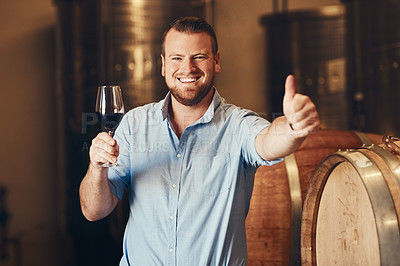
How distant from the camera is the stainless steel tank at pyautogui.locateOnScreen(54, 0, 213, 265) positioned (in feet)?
9.05

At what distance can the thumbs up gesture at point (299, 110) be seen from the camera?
1068mm

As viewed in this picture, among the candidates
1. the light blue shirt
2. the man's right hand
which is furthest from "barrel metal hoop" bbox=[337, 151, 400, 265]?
the man's right hand

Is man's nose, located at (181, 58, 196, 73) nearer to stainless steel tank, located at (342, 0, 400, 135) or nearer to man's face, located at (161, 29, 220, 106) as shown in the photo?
man's face, located at (161, 29, 220, 106)

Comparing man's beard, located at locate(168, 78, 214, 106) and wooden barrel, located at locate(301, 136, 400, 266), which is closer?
wooden barrel, located at locate(301, 136, 400, 266)

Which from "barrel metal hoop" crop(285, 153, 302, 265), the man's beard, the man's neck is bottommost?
"barrel metal hoop" crop(285, 153, 302, 265)

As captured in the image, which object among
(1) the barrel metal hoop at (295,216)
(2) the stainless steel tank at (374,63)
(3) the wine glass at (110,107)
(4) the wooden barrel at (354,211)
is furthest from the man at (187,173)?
(2) the stainless steel tank at (374,63)

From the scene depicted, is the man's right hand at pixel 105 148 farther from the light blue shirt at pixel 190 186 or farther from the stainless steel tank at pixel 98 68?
the stainless steel tank at pixel 98 68

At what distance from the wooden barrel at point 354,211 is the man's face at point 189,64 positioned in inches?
20.0

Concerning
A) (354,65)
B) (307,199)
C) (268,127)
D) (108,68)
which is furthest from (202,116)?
(354,65)

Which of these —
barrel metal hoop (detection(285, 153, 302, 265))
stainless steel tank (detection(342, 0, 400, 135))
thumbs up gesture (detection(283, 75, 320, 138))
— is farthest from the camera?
stainless steel tank (detection(342, 0, 400, 135))

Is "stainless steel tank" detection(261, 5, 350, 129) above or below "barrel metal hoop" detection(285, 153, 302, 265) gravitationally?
above

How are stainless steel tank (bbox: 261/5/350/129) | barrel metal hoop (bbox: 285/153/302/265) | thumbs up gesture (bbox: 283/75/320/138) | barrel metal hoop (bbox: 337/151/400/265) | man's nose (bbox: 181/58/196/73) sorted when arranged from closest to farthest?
1. thumbs up gesture (bbox: 283/75/320/138)
2. barrel metal hoop (bbox: 337/151/400/265)
3. man's nose (bbox: 181/58/196/73)
4. barrel metal hoop (bbox: 285/153/302/265)
5. stainless steel tank (bbox: 261/5/350/129)

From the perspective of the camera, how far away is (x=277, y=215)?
76.7 inches

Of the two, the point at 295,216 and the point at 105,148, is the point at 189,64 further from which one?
the point at 295,216
